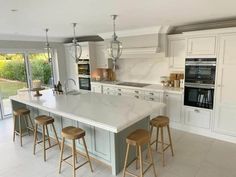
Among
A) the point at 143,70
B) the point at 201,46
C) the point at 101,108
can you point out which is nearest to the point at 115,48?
the point at 101,108

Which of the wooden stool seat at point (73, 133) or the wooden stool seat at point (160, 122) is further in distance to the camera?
the wooden stool seat at point (160, 122)

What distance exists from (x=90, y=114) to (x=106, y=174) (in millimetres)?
951

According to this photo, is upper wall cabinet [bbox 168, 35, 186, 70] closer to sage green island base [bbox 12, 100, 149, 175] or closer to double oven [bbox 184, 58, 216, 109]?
double oven [bbox 184, 58, 216, 109]

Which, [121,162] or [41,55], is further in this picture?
[41,55]

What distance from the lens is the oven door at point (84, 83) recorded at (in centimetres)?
586

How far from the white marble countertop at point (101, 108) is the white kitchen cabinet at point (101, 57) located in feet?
6.97

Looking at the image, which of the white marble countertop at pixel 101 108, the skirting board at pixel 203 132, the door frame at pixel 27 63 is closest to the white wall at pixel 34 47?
the door frame at pixel 27 63

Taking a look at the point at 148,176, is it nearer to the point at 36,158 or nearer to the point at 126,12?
the point at 36,158

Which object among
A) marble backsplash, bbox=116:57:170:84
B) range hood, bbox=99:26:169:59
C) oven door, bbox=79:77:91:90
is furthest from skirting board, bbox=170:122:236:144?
oven door, bbox=79:77:91:90

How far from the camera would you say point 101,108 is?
288cm

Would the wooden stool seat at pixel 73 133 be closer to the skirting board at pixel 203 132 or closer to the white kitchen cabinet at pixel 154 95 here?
the white kitchen cabinet at pixel 154 95

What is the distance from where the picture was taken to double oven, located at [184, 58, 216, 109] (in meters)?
3.62

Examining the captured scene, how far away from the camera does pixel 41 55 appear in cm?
598

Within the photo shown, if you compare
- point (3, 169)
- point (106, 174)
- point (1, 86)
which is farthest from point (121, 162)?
point (1, 86)
